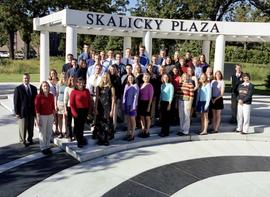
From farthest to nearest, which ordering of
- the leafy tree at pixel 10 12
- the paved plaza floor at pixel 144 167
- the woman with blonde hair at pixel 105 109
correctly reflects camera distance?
the leafy tree at pixel 10 12 < the woman with blonde hair at pixel 105 109 < the paved plaza floor at pixel 144 167

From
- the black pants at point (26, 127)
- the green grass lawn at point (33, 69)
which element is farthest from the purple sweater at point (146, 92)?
the green grass lawn at point (33, 69)

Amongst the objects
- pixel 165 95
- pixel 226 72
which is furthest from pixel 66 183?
pixel 226 72

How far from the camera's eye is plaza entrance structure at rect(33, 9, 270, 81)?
12891mm

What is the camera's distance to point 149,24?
1445 cm

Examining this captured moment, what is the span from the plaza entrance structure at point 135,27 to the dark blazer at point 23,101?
4.39 meters

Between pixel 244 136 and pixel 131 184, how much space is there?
4743mm

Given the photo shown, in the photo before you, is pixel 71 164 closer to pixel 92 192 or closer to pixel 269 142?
pixel 92 192

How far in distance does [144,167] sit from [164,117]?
7.35ft

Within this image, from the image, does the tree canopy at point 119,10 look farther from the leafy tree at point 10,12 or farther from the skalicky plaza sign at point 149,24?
the skalicky plaza sign at point 149,24

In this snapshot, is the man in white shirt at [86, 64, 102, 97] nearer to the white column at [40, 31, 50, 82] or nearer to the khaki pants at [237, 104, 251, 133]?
the khaki pants at [237, 104, 251, 133]

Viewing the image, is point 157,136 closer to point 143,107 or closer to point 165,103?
point 165,103

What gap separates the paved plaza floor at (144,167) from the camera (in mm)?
6910

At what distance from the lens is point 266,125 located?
38.9 ft

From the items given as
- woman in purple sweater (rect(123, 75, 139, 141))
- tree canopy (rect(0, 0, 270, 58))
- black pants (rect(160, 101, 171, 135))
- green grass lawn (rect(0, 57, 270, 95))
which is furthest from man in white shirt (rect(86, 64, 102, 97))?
tree canopy (rect(0, 0, 270, 58))
